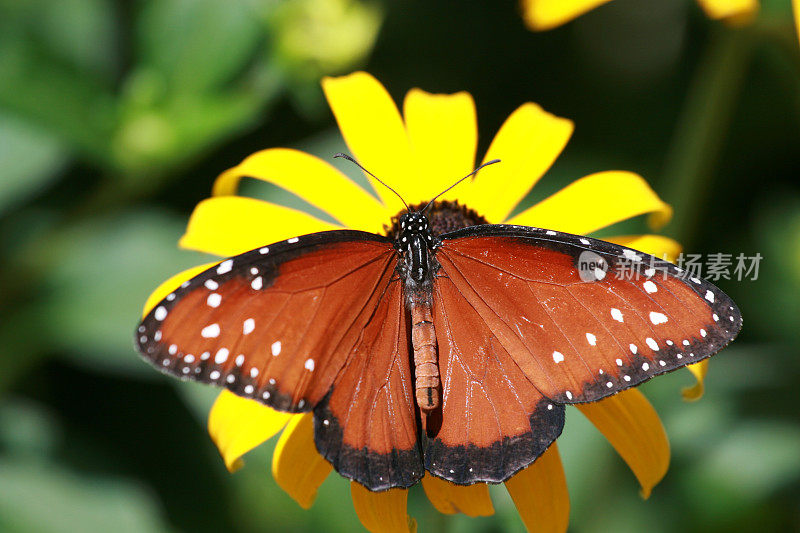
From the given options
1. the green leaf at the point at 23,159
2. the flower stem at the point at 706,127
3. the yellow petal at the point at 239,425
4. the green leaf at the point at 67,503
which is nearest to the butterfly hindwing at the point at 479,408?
the yellow petal at the point at 239,425

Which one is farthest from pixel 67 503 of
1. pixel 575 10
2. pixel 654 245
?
pixel 575 10

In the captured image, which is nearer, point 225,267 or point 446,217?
point 225,267

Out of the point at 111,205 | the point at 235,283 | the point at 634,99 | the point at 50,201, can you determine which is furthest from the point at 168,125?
the point at 634,99

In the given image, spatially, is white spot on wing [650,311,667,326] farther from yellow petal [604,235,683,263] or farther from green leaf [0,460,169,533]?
green leaf [0,460,169,533]

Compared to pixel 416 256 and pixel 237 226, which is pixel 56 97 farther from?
pixel 416 256

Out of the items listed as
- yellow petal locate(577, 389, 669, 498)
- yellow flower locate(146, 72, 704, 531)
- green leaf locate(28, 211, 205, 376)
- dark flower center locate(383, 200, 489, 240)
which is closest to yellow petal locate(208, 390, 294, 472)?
yellow flower locate(146, 72, 704, 531)
